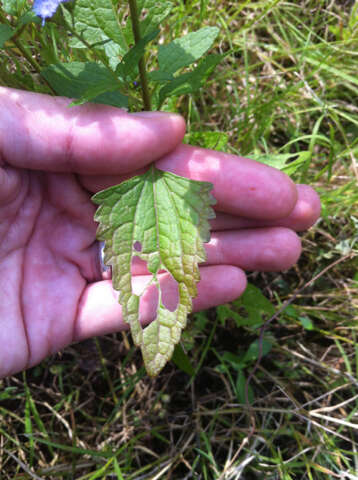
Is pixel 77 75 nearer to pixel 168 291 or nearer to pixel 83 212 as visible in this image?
pixel 83 212

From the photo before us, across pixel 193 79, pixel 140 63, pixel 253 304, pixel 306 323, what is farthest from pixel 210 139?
pixel 306 323

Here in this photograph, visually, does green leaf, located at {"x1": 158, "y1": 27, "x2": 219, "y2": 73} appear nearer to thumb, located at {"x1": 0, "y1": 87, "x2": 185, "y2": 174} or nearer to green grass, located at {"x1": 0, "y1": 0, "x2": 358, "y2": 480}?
thumb, located at {"x1": 0, "y1": 87, "x2": 185, "y2": 174}

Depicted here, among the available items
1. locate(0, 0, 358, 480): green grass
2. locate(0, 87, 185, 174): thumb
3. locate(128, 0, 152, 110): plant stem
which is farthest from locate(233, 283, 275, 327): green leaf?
locate(128, 0, 152, 110): plant stem

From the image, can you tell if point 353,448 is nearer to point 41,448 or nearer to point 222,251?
point 222,251

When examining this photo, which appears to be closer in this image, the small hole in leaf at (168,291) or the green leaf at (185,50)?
the green leaf at (185,50)

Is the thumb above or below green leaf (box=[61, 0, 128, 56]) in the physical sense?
below

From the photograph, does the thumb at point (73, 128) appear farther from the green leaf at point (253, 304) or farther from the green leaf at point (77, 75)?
the green leaf at point (253, 304)

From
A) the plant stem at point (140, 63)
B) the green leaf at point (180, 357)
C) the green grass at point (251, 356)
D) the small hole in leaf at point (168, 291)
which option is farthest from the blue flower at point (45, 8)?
the green leaf at point (180, 357)
